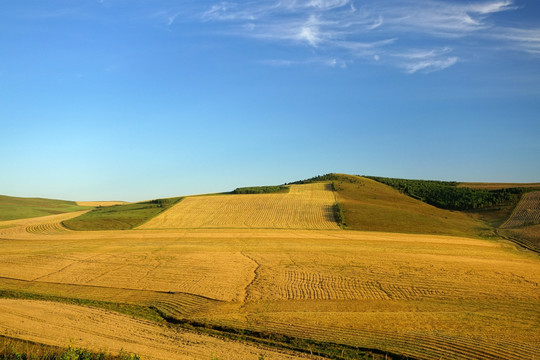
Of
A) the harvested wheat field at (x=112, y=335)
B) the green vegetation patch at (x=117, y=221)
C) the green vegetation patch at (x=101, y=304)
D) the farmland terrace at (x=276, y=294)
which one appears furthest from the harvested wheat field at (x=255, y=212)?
the harvested wheat field at (x=112, y=335)

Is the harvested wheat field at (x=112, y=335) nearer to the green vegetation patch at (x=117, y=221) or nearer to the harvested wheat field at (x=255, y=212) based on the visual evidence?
the harvested wheat field at (x=255, y=212)

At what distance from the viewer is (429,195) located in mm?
72250

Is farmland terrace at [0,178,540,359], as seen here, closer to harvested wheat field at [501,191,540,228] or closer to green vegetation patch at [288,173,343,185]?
harvested wheat field at [501,191,540,228]

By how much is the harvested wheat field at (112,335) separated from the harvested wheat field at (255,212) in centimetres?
3280

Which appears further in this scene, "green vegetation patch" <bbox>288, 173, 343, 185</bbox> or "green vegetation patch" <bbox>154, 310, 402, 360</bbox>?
"green vegetation patch" <bbox>288, 173, 343, 185</bbox>

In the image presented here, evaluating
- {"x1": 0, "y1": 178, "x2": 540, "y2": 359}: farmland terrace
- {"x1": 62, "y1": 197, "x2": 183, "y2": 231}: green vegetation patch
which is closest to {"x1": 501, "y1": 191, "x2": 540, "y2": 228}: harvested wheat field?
{"x1": 0, "y1": 178, "x2": 540, "y2": 359}: farmland terrace

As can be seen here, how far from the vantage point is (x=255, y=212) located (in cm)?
6056

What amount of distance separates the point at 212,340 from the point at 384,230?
35860 millimetres

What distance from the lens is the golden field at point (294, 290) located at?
1595 centimetres

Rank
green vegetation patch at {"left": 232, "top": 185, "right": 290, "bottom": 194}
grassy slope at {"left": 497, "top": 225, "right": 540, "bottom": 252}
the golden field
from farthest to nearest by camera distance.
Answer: green vegetation patch at {"left": 232, "top": 185, "right": 290, "bottom": 194} < grassy slope at {"left": 497, "top": 225, "right": 540, "bottom": 252} < the golden field

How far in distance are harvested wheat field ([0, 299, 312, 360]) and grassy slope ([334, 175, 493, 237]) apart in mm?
35732

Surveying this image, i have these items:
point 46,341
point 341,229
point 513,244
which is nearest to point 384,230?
point 341,229

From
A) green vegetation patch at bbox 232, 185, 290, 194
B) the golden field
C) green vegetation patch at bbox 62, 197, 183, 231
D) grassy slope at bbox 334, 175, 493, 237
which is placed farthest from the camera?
green vegetation patch at bbox 232, 185, 290, 194

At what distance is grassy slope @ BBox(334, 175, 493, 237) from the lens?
160 feet
